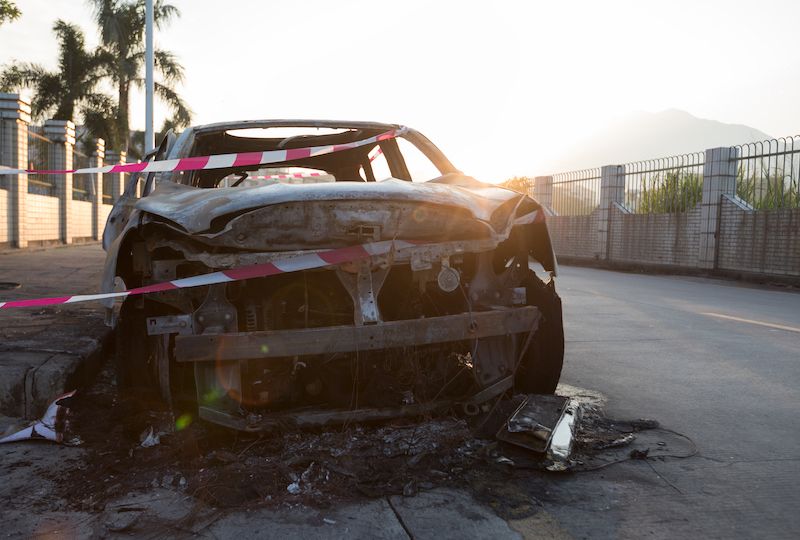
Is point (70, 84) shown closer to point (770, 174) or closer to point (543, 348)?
point (770, 174)

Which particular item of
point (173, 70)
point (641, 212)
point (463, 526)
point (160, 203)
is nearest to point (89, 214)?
point (173, 70)

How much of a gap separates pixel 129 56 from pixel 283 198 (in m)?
32.6

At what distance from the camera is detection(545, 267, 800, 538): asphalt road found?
2.29m

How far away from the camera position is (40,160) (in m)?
16.9

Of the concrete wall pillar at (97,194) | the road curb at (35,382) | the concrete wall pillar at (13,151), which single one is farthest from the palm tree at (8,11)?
the road curb at (35,382)

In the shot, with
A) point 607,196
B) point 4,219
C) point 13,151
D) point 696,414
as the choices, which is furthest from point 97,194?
point 696,414

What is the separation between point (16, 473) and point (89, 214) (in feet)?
70.3

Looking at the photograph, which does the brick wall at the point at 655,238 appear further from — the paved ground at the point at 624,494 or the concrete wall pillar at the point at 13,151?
the concrete wall pillar at the point at 13,151

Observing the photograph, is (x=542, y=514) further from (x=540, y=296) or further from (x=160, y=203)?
(x=160, y=203)

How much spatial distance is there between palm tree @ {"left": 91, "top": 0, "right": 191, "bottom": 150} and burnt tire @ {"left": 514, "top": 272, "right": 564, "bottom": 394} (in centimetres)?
3111

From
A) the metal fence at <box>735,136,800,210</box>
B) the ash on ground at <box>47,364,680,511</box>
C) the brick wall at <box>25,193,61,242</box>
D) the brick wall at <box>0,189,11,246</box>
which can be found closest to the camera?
the ash on ground at <box>47,364,680,511</box>

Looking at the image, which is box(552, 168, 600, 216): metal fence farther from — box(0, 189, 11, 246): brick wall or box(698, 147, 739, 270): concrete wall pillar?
box(0, 189, 11, 246): brick wall

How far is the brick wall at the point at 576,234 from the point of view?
21.5 meters

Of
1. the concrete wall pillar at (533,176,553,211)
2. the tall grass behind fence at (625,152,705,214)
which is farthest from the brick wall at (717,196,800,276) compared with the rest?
the concrete wall pillar at (533,176,553,211)
